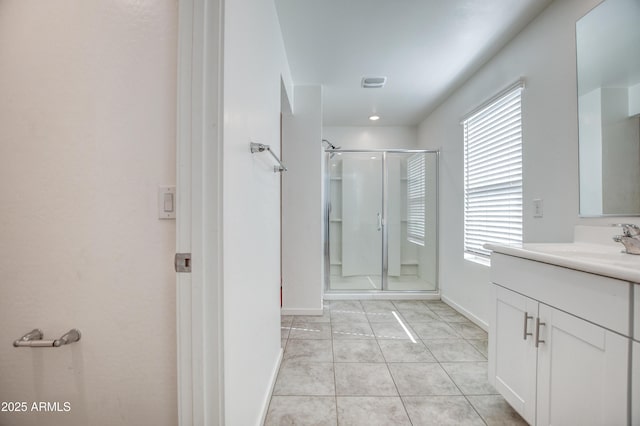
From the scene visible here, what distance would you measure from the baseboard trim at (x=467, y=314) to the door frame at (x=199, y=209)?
2.40 meters

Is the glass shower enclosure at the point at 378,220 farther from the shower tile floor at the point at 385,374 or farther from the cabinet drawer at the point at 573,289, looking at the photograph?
the cabinet drawer at the point at 573,289

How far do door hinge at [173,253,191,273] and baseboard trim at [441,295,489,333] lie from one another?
8.32 feet

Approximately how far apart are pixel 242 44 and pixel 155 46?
298mm

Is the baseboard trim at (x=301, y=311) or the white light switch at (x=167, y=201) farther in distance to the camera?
the baseboard trim at (x=301, y=311)

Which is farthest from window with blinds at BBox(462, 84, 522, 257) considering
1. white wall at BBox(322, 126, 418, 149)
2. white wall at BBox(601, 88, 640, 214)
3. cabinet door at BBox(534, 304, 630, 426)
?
white wall at BBox(322, 126, 418, 149)

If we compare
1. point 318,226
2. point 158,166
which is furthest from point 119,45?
point 318,226

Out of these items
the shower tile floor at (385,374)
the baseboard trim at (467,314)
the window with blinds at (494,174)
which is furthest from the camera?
the baseboard trim at (467,314)

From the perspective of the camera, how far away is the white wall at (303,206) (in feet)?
8.91

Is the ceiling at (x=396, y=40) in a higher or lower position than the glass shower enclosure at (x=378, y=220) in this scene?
higher

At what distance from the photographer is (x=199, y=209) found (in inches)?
29.4

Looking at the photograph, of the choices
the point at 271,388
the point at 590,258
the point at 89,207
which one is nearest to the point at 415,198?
the point at 590,258

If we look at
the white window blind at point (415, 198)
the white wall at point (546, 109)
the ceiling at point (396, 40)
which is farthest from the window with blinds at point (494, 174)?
the white window blind at point (415, 198)

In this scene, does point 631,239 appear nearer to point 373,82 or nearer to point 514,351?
point 514,351

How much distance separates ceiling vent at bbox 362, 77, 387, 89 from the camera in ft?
8.32
